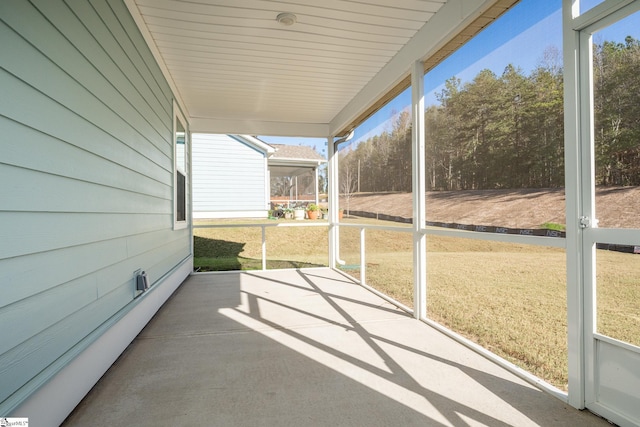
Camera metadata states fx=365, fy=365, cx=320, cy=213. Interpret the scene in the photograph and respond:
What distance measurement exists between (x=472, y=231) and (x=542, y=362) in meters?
0.96

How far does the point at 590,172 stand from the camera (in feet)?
5.87

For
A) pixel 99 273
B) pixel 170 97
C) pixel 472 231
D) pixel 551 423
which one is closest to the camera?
pixel 551 423

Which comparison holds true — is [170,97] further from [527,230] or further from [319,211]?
[319,211]

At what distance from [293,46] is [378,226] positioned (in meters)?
2.28

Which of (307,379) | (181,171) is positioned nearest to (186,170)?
(181,171)

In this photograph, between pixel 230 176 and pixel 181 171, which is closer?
pixel 181 171

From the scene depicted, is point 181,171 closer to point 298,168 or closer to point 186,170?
point 186,170

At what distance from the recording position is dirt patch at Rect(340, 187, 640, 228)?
65.6 inches

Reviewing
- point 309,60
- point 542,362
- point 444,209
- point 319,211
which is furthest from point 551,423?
point 319,211

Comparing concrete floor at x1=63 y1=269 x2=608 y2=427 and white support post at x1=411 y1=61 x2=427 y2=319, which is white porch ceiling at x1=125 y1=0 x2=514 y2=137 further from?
concrete floor at x1=63 y1=269 x2=608 y2=427

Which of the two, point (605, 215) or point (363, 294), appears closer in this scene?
point (605, 215)

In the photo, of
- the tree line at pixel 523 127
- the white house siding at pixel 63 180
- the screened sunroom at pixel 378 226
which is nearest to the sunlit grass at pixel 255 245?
the screened sunroom at pixel 378 226

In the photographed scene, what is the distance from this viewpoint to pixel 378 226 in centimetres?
457

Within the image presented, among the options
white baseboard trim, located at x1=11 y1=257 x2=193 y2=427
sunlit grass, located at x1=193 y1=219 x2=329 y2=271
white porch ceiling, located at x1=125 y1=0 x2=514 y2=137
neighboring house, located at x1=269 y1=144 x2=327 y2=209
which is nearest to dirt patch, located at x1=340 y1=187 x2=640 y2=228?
white porch ceiling, located at x1=125 y1=0 x2=514 y2=137
